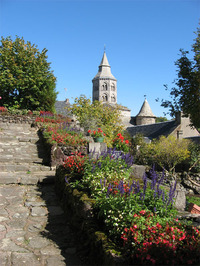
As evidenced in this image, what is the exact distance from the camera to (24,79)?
19438 millimetres

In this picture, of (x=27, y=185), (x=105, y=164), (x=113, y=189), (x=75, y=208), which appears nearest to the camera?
(x=113, y=189)

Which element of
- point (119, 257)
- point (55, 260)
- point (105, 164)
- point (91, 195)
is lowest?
point (55, 260)

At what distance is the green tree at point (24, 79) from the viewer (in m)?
19.7

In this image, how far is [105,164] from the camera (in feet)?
16.1

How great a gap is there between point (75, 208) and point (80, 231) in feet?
1.33

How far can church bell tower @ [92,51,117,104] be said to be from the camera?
3127 inches

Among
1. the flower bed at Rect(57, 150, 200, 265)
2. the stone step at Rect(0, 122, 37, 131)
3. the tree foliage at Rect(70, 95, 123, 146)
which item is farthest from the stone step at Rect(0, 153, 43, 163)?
the tree foliage at Rect(70, 95, 123, 146)

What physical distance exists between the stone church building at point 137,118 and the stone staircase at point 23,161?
11.9 metres

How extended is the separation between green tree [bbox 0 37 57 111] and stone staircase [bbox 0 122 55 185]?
8526mm

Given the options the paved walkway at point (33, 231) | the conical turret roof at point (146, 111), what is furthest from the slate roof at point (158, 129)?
the paved walkway at point (33, 231)

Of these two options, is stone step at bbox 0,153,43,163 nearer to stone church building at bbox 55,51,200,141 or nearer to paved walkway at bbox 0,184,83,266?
paved walkway at bbox 0,184,83,266

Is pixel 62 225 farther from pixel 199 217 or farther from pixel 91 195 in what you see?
pixel 199 217

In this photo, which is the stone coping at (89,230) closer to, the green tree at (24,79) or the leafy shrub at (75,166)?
the leafy shrub at (75,166)

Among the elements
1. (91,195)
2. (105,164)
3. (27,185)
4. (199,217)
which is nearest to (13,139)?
(27,185)
